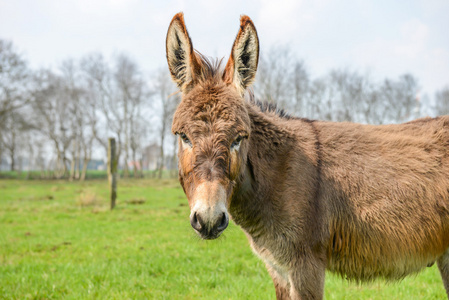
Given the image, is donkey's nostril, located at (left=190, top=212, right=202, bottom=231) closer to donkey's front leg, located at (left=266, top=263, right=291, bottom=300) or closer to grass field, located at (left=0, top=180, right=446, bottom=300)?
grass field, located at (left=0, top=180, right=446, bottom=300)

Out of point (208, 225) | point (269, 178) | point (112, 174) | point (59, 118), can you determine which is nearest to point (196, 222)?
point (208, 225)

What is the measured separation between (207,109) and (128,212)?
12210 mm

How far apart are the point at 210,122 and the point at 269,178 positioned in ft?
2.91

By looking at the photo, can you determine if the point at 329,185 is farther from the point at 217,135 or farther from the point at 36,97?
the point at 36,97

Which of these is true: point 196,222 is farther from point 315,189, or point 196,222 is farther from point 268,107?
point 268,107

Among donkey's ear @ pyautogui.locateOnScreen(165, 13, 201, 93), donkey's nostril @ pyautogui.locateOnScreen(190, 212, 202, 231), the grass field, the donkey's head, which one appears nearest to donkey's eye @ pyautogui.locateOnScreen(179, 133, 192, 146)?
the donkey's head

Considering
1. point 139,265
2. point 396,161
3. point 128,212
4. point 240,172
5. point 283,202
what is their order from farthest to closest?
point 128,212, point 139,265, point 396,161, point 283,202, point 240,172

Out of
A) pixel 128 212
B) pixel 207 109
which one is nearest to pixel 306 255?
pixel 207 109

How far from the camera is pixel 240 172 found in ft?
8.50

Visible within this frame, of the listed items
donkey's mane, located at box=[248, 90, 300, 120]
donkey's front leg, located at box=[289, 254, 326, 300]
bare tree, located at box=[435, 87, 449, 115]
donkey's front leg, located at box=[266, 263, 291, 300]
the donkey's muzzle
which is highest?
bare tree, located at box=[435, 87, 449, 115]

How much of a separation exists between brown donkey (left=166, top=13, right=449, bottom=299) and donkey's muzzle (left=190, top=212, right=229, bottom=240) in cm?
51

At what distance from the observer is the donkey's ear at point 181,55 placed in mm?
2734

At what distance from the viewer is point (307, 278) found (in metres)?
2.66

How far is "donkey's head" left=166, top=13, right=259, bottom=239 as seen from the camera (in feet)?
6.84
